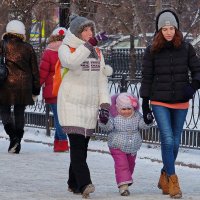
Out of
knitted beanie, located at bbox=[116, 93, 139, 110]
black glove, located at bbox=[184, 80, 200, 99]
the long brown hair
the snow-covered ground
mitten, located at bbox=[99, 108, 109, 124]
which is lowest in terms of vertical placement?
the snow-covered ground

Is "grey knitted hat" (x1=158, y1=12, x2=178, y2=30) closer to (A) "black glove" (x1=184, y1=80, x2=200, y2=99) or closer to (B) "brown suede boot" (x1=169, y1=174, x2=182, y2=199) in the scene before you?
(A) "black glove" (x1=184, y1=80, x2=200, y2=99)

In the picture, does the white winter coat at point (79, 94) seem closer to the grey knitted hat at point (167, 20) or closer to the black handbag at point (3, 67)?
the grey knitted hat at point (167, 20)

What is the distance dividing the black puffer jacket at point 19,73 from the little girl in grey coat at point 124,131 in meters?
2.96

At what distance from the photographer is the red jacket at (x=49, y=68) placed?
34.9ft

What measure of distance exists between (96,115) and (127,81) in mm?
5016

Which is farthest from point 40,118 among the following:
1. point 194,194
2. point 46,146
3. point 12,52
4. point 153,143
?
point 194,194

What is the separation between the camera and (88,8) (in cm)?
1431

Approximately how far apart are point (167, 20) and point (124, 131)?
1.13 metres

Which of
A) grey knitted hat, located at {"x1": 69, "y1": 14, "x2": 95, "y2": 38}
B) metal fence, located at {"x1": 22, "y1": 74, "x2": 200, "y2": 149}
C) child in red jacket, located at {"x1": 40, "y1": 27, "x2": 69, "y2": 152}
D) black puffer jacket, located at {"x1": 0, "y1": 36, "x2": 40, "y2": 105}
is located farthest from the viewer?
metal fence, located at {"x1": 22, "y1": 74, "x2": 200, "y2": 149}

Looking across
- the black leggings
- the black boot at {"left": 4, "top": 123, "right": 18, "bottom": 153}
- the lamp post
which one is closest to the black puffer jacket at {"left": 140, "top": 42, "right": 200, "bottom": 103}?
the black leggings

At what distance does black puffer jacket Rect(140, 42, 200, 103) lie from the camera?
24.7 feet

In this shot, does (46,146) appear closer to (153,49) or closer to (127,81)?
(127,81)

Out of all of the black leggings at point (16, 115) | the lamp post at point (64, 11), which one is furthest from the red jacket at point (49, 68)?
the lamp post at point (64, 11)

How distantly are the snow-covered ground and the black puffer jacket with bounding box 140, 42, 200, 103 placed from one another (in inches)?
37.5
